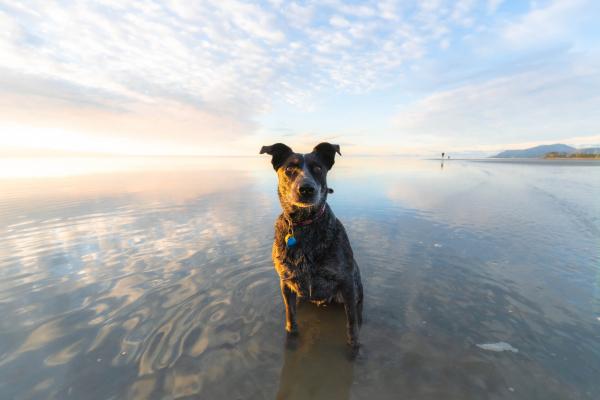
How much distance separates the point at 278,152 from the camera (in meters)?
4.66

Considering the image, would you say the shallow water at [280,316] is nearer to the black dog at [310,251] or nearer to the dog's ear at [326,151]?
the black dog at [310,251]

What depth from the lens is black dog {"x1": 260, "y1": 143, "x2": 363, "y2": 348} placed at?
12.1ft

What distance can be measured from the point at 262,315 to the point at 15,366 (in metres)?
3.49

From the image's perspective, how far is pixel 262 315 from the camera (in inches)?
179

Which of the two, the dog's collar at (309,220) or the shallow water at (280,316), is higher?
the dog's collar at (309,220)

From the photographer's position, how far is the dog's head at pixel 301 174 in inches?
140

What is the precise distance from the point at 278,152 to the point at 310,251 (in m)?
2.09

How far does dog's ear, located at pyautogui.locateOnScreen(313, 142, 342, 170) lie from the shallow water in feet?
9.95

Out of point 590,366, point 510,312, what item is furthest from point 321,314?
point 590,366

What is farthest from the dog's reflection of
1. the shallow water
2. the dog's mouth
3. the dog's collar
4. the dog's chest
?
the dog's mouth

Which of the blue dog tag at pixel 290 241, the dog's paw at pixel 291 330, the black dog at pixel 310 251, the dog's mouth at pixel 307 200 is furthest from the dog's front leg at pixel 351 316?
the dog's mouth at pixel 307 200

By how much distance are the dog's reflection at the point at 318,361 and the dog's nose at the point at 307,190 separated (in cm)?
248

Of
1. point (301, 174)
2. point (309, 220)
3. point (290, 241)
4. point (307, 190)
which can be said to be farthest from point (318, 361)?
point (301, 174)

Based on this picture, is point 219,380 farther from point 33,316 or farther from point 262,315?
point 33,316
